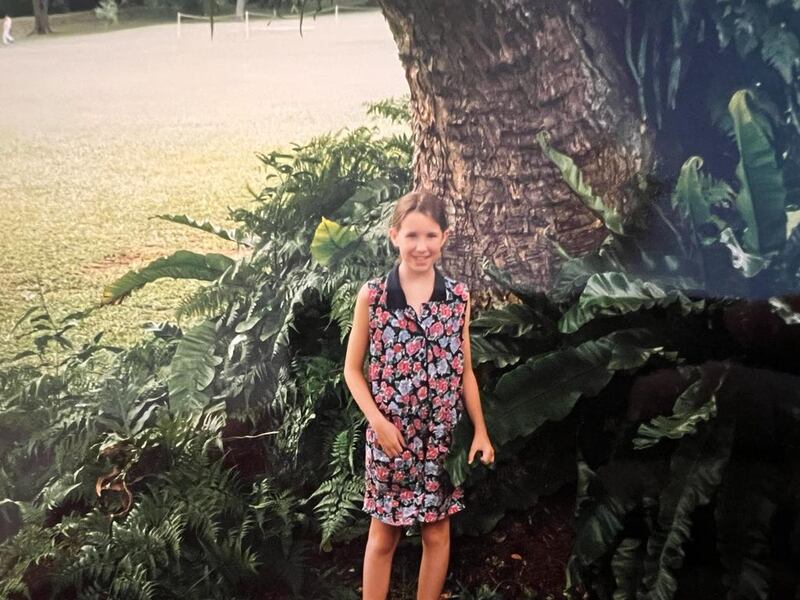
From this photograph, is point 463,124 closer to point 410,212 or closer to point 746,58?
point 410,212

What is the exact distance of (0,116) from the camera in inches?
121

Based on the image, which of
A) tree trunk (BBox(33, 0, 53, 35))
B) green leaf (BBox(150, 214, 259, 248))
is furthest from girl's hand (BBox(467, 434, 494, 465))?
tree trunk (BBox(33, 0, 53, 35))

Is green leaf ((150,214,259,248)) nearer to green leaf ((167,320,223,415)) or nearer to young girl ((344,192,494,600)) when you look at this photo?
green leaf ((167,320,223,415))

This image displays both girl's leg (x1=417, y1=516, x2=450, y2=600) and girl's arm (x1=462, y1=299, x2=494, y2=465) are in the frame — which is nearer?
girl's arm (x1=462, y1=299, x2=494, y2=465)

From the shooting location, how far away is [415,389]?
2.73 meters

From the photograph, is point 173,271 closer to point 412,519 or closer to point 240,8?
point 240,8

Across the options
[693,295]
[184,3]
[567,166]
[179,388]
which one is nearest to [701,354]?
[693,295]

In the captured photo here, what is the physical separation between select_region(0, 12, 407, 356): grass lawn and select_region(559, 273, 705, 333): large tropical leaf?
2.65 ft

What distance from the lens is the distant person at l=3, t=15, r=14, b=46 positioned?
3.07 meters

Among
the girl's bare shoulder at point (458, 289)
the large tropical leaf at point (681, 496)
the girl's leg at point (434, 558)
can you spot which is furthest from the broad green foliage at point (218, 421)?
the large tropical leaf at point (681, 496)

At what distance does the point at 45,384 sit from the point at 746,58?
2321 millimetres

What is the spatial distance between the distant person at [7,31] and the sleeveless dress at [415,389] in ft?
4.36

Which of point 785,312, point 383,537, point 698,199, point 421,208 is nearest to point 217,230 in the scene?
point 421,208

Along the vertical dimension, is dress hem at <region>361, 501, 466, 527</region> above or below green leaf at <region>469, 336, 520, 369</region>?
below
